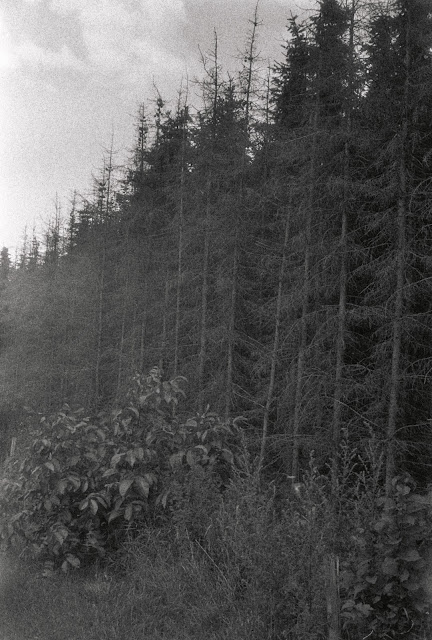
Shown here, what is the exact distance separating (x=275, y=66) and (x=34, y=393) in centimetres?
2236

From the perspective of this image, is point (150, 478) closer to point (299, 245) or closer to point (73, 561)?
point (73, 561)

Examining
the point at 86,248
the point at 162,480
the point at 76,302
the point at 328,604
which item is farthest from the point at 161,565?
the point at 86,248

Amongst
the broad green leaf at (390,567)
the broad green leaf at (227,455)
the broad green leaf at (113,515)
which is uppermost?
the broad green leaf at (227,455)

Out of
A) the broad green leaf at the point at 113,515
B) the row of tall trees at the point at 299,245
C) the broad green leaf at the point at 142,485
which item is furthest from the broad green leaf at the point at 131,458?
the row of tall trees at the point at 299,245

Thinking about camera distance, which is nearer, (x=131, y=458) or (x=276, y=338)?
(x=131, y=458)

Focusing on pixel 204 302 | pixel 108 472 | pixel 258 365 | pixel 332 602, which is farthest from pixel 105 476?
pixel 204 302

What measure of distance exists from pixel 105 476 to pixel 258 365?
10.8 m

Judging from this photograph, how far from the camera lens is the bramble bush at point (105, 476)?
17.6 feet

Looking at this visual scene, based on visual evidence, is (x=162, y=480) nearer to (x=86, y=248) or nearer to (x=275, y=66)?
(x=275, y=66)

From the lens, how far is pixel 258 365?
52.5 ft

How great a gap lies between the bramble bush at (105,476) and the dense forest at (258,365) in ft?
0.10

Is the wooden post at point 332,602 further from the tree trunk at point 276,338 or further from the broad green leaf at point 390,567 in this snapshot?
the tree trunk at point 276,338

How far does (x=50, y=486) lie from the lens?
5582 millimetres

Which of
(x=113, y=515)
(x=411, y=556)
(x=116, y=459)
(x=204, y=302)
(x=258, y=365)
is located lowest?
(x=113, y=515)
